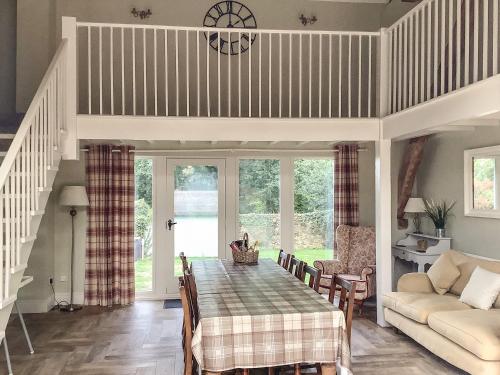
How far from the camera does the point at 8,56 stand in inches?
230

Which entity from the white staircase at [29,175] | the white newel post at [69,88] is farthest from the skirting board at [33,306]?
the white newel post at [69,88]

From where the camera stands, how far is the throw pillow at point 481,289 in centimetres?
399

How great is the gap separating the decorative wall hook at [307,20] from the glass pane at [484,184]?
2.82 m

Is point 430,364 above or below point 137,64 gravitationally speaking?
below

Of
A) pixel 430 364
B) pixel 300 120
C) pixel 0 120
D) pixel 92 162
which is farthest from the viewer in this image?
pixel 92 162

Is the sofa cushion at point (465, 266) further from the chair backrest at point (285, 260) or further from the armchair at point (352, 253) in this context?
the chair backrest at point (285, 260)

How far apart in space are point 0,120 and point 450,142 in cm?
519

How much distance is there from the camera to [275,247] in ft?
21.2

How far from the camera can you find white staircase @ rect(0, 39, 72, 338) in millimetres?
3158

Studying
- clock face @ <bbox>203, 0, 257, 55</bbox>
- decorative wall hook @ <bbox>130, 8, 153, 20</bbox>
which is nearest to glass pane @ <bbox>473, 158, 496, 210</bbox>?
clock face @ <bbox>203, 0, 257, 55</bbox>

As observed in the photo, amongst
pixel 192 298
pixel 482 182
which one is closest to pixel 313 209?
pixel 482 182

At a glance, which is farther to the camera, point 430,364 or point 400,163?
point 400,163

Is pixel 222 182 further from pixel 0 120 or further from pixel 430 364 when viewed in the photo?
pixel 430 364

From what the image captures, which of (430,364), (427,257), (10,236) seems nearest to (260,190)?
(427,257)
